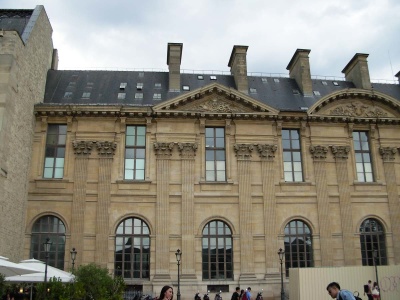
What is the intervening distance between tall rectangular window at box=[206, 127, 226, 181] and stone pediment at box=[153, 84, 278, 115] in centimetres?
127

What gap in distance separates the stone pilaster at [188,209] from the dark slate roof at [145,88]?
386 cm

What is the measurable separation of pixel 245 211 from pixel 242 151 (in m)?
3.52

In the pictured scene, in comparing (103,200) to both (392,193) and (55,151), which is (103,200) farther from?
(392,193)

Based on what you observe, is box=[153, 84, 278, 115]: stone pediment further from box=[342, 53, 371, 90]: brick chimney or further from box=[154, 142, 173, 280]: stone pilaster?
box=[342, 53, 371, 90]: brick chimney

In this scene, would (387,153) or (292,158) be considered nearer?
(292,158)

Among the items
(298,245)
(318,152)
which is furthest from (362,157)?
(298,245)

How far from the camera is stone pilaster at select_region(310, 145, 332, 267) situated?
85.3ft

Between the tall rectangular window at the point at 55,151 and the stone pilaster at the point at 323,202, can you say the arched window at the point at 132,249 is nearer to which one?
the tall rectangular window at the point at 55,151

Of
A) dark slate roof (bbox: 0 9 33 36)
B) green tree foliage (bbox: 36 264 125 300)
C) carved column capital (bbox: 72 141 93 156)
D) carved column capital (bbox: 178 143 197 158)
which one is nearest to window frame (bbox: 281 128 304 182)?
carved column capital (bbox: 178 143 197 158)

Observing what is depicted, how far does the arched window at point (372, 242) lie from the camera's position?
1047 inches

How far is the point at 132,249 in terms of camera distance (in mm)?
25219

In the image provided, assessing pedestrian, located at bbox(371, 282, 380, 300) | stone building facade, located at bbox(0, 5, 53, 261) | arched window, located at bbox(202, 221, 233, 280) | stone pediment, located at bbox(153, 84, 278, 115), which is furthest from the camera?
stone pediment, located at bbox(153, 84, 278, 115)

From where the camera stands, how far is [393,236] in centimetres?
2686

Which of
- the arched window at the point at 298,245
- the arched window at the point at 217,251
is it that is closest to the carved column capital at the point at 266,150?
the arched window at the point at 298,245
